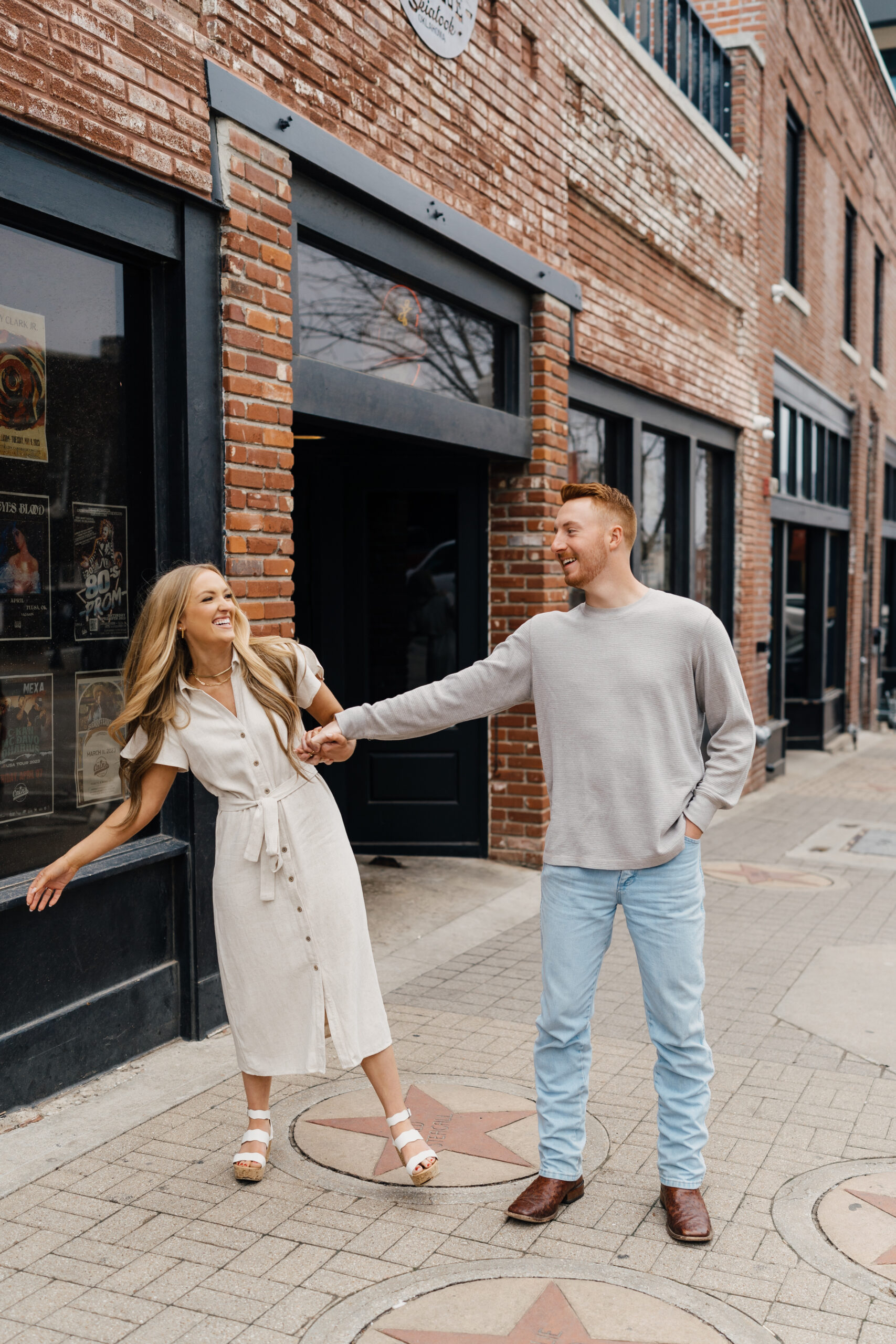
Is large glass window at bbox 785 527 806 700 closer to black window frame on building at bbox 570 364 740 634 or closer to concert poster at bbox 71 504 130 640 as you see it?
black window frame on building at bbox 570 364 740 634

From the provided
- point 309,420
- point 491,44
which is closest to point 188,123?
point 309,420

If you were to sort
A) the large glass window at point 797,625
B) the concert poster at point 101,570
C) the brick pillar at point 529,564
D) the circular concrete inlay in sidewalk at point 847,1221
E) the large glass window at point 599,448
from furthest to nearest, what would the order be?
the large glass window at point 797,625 → the large glass window at point 599,448 → the brick pillar at point 529,564 → the concert poster at point 101,570 → the circular concrete inlay in sidewalk at point 847,1221

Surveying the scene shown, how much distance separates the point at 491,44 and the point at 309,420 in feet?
8.99

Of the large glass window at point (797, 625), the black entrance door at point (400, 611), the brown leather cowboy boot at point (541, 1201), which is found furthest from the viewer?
the large glass window at point (797, 625)

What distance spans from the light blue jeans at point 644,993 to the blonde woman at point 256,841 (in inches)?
18.3

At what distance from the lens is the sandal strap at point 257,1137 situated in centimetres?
366

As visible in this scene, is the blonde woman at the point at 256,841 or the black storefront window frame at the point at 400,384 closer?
the blonde woman at the point at 256,841

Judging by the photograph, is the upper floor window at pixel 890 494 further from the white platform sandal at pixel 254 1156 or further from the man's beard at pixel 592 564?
the white platform sandal at pixel 254 1156

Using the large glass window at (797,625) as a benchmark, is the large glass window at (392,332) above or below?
above

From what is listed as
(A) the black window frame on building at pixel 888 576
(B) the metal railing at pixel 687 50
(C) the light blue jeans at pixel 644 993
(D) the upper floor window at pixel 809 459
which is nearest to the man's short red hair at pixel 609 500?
(C) the light blue jeans at pixel 644 993

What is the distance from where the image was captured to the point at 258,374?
194 inches

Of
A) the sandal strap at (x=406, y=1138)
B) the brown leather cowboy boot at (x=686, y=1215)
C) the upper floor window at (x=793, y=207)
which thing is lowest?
the brown leather cowboy boot at (x=686, y=1215)

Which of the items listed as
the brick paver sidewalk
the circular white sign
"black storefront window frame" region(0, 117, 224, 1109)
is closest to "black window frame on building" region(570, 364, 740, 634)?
the circular white sign

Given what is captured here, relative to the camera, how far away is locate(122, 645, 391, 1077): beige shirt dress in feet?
11.7
